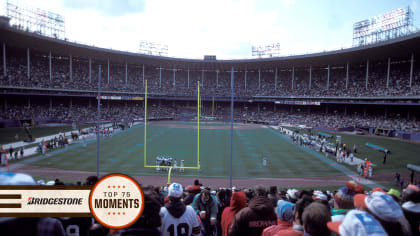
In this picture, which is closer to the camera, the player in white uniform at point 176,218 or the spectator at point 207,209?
the player in white uniform at point 176,218

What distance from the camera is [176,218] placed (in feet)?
12.4

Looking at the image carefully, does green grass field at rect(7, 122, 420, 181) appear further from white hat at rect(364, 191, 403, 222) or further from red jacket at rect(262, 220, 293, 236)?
white hat at rect(364, 191, 403, 222)

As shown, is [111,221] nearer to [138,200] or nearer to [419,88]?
[138,200]

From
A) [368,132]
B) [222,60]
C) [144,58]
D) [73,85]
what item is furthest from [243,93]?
[73,85]

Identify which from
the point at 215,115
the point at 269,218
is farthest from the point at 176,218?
the point at 215,115

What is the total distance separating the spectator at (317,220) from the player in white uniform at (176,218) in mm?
1828

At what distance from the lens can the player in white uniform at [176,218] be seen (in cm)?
372

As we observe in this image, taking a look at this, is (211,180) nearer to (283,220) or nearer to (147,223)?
(283,220)

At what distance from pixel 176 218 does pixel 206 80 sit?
7855cm

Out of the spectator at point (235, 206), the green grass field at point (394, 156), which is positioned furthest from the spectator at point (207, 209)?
the green grass field at point (394, 156)

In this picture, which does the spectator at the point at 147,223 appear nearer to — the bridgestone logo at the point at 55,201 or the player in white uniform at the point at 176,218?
the bridgestone logo at the point at 55,201

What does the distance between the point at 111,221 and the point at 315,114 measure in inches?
2668

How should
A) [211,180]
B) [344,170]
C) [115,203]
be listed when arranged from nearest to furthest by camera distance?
1. [115,203]
2. [211,180]
3. [344,170]

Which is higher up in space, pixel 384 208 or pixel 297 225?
pixel 384 208
